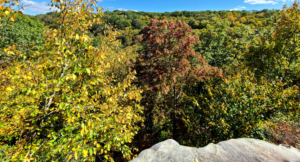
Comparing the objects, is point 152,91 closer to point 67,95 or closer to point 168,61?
point 168,61

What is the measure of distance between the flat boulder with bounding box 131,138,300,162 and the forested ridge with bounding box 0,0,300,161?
112cm

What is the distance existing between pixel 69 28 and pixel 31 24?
1301 inches

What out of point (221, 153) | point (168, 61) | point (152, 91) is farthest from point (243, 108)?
point (152, 91)

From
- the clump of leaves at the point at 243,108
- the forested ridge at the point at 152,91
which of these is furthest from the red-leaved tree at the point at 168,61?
the clump of leaves at the point at 243,108

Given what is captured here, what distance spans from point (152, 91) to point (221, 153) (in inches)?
234

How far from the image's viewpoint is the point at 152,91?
9.22m

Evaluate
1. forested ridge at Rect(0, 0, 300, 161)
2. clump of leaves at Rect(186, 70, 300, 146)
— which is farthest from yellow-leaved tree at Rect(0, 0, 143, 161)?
clump of leaves at Rect(186, 70, 300, 146)

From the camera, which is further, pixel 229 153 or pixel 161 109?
pixel 161 109

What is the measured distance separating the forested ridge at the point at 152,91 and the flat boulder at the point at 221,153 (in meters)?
1.12

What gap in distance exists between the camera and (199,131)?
268 inches

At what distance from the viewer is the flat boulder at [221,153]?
344 cm

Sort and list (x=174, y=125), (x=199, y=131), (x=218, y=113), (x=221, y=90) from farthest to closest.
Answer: (x=174, y=125), (x=199, y=131), (x=221, y=90), (x=218, y=113)

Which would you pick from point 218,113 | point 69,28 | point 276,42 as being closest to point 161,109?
point 218,113

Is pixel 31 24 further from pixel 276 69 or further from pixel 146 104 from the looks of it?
pixel 276 69
